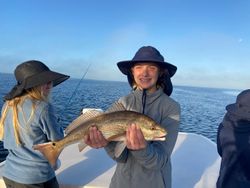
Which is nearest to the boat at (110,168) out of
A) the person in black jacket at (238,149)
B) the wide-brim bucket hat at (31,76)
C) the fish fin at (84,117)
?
the wide-brim bucket hat at (31,76)

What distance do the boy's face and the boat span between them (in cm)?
206

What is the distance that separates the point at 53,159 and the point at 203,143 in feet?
17.7

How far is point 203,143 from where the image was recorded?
7719 mm

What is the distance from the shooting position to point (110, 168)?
538 centimetres

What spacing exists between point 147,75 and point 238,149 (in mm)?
1070

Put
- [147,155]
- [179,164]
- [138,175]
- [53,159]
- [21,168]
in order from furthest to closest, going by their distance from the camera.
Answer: [179,164], [21,168], [53,159], [138,175], [147,155]

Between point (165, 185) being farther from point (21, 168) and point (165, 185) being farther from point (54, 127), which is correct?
point (21, 168)

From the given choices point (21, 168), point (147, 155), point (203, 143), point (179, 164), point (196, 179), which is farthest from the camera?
point (203, 143)

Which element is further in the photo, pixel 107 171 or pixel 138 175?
pixel 107 171

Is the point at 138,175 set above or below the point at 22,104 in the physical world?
below

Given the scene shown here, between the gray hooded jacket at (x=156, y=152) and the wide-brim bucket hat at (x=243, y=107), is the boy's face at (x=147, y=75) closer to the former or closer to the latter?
the gray hooded jacket at (x=156, y=152)

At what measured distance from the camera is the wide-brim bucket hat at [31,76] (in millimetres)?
3537

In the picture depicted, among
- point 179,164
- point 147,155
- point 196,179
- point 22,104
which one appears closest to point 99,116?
point 147,155

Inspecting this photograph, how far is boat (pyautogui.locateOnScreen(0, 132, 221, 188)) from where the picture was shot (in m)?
4.68
